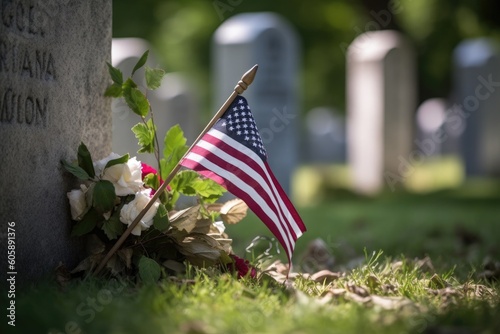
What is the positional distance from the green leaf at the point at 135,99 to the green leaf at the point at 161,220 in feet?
1.57

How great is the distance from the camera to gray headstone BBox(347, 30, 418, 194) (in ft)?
41.5

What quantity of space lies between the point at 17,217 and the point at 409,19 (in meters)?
16.8

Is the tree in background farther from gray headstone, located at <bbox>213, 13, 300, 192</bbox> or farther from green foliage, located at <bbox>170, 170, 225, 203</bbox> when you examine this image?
green foliage, located at <bbox>170, 170, 225, 203</bbox>

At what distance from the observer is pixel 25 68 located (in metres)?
3.34

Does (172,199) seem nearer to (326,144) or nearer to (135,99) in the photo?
(135,99)

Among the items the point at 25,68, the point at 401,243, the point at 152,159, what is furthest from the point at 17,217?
the point at 152,159

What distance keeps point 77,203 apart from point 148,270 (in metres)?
0.47

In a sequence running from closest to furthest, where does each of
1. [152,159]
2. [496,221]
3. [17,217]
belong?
[17,217], [496,221], [152,159]

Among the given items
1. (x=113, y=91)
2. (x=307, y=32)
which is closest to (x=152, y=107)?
(x=113, y=91)

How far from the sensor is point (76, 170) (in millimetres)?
3477

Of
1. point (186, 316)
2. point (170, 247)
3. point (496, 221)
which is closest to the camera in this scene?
point (186, 316)

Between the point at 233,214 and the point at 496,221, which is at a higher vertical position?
the point at 233,214

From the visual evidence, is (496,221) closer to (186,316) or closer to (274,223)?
(274,223)

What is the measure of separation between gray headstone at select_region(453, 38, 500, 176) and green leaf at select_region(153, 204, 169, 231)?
414 inches
